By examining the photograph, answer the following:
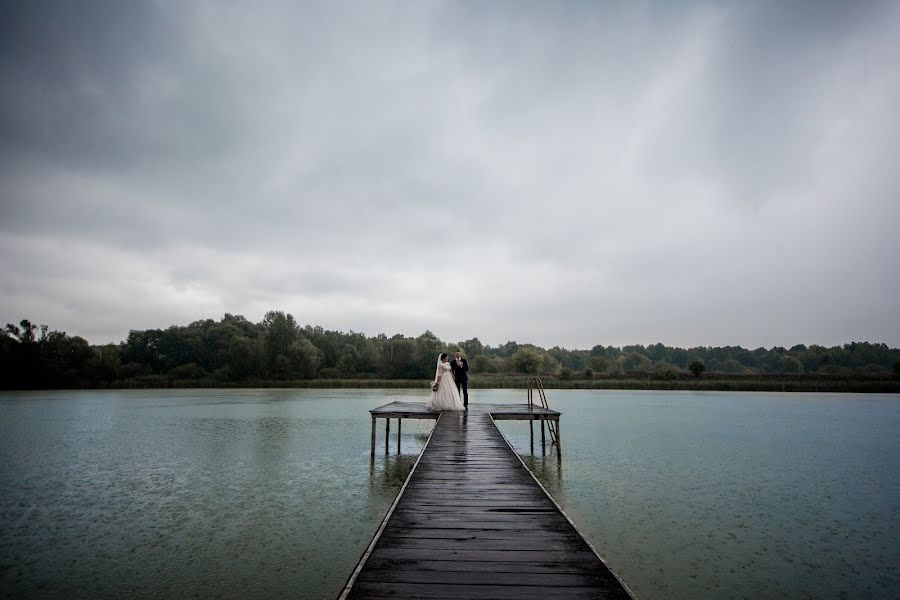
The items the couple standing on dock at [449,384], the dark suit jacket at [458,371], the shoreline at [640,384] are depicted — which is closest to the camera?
the couple standing on dock at [449,384]

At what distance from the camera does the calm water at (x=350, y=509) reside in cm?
598

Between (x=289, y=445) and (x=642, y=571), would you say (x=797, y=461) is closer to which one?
(x=642, y=571)

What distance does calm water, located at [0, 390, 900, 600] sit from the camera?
236 inches

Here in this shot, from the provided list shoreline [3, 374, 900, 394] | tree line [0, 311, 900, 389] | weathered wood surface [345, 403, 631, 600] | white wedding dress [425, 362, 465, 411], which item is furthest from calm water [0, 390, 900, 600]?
tree line [0, 311, 900, 389]

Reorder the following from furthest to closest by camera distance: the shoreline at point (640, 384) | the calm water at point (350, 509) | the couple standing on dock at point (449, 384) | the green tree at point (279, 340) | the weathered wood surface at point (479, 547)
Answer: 1. the green tree at point (279, 340)
2. the shoreline at point (640, 384)
3. the couple standing on dock at point (449, 384)
4. the calm water at point (350, 509)
5. the weathered wood surface at point (479, 547)

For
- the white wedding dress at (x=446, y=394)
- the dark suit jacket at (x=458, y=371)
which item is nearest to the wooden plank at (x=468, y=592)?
the white wedding dress at (x=446, y=394)

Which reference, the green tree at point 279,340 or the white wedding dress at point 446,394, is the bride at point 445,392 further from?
the green tree at point 279,340

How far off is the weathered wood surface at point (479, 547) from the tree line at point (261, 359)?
178ft

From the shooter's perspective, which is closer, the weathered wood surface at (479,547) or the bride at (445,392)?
the weathered wood surface at (479,547)

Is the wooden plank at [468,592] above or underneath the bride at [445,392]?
underneath

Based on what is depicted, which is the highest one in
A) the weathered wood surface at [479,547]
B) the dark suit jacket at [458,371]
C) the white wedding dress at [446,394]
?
the dark suit jacket at [458,371]

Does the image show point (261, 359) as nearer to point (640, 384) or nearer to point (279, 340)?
point (279, 340)

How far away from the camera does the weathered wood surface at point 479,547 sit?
141 inches

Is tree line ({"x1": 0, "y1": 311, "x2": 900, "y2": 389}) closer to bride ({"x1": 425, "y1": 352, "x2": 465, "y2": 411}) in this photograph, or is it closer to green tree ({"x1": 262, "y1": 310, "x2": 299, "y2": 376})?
green tree ({"x1": 262, "y1": 310, "x2": 299, "y2": 376})
